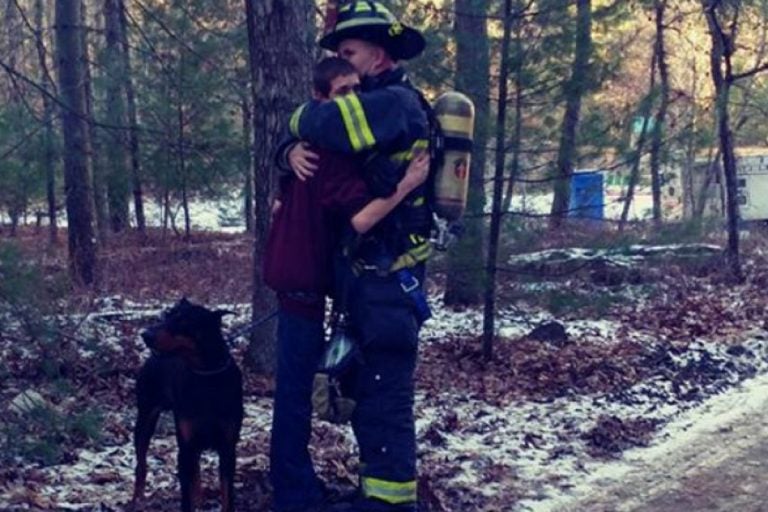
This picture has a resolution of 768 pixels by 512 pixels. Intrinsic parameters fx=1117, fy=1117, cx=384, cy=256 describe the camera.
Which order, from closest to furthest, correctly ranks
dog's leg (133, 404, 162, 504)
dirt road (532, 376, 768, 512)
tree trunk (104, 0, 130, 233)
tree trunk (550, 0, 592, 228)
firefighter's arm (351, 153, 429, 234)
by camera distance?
firefighter's arm (351, 153, 429, 234), dog's leg (133, 404, 162, 504), dirt road (532, 376, 768, 512), tree trunk (550, 0, 592, 228), tree trunk (104, 0, 130, 233)

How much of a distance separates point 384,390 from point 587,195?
607cm

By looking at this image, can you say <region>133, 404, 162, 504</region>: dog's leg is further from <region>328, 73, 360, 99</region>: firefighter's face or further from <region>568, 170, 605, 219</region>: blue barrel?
<region>568, 170, 605, 219</region>: blue barrel

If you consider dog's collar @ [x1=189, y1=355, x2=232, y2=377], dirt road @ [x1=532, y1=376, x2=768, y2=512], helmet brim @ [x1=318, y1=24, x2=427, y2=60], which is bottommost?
dirt road @ [x1=532, y1=376, x2=768, y2=512]

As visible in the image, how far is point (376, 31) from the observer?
5309mm

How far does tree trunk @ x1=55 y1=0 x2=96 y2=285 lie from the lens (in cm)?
1548

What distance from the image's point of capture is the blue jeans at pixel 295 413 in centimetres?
551

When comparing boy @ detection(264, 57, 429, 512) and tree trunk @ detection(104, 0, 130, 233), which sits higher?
tree trunk @ detection(104, 0, 130, 233)

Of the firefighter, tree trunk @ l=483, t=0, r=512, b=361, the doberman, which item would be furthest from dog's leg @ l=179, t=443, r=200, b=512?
tree trunk @ l=483, t=0, r=512, b=361

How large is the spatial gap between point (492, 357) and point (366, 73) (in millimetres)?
5803

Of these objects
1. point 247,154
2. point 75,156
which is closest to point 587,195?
point 247,154

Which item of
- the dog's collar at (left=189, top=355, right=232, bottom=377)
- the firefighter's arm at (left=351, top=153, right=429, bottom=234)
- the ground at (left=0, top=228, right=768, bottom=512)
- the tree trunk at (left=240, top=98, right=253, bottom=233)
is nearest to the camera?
the firefighter's arm at (left=351, top=153, right=429, bottom=234)

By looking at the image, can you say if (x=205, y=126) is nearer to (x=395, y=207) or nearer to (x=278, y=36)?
(x=278, y=36)

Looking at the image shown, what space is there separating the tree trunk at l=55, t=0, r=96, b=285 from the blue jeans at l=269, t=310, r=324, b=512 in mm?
9926

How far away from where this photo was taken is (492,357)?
1074cm
